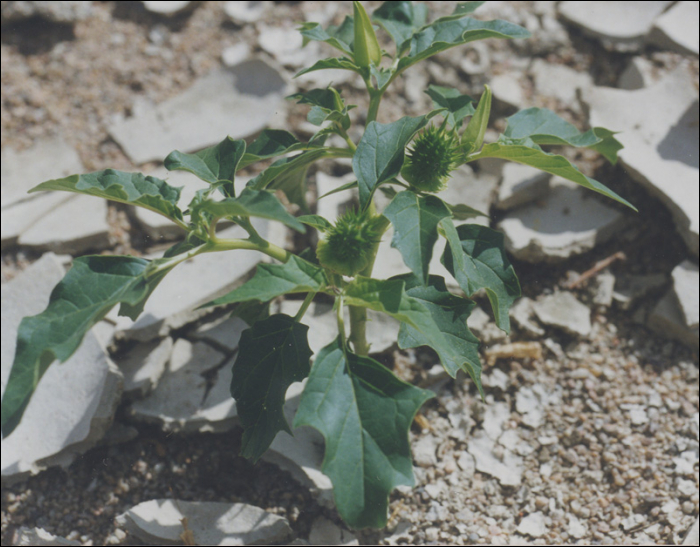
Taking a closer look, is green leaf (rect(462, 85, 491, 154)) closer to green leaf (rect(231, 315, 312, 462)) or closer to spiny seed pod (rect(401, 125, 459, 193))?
spiny seed pod (rect(401, 125, 459, 193))

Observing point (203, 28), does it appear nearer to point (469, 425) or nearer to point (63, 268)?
point (63, 268)

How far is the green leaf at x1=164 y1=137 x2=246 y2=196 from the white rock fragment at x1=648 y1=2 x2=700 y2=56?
222 cm

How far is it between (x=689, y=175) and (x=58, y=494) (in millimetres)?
2633

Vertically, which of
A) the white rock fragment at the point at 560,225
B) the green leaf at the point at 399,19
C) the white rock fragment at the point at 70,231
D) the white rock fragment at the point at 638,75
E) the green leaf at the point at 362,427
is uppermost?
the green leaf at the point at 399,19

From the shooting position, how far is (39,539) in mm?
1936

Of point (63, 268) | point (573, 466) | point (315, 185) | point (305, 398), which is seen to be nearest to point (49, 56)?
point (63, 268)

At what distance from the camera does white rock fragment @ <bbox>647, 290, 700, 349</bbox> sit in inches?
86.1

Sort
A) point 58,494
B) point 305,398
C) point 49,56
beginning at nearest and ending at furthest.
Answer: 1. point 305,398
2. point 58,494
3. point 49,56

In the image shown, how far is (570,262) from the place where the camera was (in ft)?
7.84

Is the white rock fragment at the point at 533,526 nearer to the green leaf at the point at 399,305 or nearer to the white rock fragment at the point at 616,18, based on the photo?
the green leaf at the point at 399,305

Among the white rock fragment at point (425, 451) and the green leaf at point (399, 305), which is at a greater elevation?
the green leaf at point (399, 305)

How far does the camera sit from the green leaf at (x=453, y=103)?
5.35 ft

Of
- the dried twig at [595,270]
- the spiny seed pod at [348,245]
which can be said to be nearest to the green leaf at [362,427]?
the spiny seed pod at [348,245]

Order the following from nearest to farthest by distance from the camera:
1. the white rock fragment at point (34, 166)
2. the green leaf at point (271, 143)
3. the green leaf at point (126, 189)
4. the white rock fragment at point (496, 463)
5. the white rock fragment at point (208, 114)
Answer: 1. the green leaf at point (126, 189)
2. the green leaf at point (271, 143)
3. the white rock fragment at point (496, 463)
4. the white rock fragment at point (34, 166)
5. the white rock fragment at point (208, 114)
